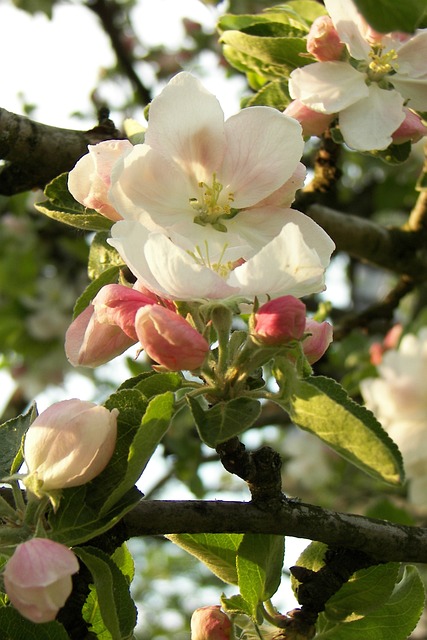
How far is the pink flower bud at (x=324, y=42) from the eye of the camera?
128 cm

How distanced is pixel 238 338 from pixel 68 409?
0.20 m

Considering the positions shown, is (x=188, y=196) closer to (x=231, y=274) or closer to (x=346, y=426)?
(x=231, y=274)

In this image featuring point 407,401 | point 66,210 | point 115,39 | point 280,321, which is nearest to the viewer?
point 280,321

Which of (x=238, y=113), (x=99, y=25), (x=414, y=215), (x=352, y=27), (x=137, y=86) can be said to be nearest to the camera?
(x=238, y=113)

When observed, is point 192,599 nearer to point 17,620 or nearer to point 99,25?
point 99,25

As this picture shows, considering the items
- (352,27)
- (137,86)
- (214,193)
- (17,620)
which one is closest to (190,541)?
(17,620)

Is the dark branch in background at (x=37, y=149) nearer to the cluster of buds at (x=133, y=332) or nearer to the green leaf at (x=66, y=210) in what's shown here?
the green leaf at (x=66, y=210)

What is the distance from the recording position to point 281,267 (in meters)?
0.88

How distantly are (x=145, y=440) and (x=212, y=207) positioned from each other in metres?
0.31

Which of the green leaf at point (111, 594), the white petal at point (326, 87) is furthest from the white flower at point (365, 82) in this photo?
the green leaf at point (111, 594)

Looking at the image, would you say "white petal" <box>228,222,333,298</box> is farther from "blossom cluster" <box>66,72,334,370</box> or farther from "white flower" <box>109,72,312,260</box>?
"white flower" <box>109,72,312,260</box>

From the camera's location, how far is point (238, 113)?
1.06 m

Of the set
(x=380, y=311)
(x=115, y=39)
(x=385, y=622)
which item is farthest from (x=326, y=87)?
(x=115, y=39)

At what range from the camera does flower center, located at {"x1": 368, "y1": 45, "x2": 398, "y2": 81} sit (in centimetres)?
131
